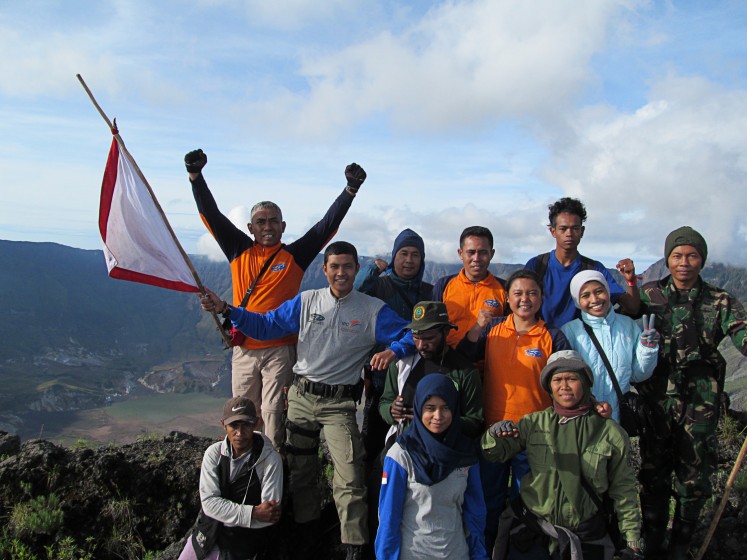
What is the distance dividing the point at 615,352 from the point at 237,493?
4.02 meters

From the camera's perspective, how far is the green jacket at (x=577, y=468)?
177 inches

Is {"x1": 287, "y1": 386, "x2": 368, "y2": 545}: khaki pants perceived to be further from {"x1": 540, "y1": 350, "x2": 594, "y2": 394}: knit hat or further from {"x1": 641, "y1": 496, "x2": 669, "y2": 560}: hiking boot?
{"x1": 641, "y1": 496, "x2": 669, "y2": 560}: hiking boot

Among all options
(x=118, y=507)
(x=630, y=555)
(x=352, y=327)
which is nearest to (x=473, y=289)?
(x=352, y=327)

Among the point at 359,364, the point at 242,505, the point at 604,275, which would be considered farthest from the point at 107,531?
the point at 604,275

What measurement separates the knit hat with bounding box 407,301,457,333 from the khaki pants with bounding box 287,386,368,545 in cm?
129

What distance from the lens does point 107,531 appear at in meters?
6.43

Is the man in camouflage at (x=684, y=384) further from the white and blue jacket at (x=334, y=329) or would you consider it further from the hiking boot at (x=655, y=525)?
the white and blue jacket at (x=334, y=329)

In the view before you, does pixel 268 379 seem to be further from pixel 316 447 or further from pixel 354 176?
pixel 354 176

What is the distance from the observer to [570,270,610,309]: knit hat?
210 inches

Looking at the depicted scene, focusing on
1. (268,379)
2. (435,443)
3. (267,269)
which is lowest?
(435,443)

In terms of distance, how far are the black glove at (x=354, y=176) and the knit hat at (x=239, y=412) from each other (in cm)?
340

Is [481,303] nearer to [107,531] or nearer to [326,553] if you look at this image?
[326,553]

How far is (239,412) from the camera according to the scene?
17.0ft

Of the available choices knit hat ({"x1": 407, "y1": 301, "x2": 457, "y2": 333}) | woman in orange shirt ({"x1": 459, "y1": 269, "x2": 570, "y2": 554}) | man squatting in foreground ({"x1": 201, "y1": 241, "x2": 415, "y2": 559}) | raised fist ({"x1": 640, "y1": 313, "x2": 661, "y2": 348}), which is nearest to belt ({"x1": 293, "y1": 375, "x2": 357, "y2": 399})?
man squatting in foreground ({"x1": 201, "y1": 241, "x2": 415, "y2": 559})
